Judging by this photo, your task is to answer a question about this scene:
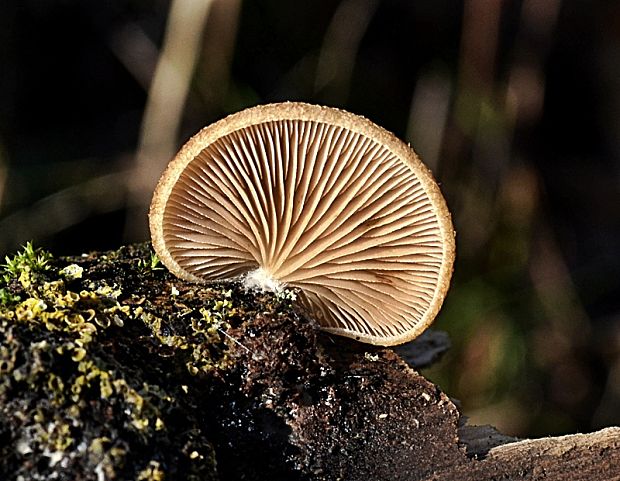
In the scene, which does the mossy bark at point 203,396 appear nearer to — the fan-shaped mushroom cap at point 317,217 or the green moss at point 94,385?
the green moss at point 94,385

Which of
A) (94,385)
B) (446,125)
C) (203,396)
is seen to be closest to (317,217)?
(203,396)

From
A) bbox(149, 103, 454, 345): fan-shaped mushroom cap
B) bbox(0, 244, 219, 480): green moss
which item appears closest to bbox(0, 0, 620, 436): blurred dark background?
bbox(149, 103, 454, 345): fan-shaped mushroom cap

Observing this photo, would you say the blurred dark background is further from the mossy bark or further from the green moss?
A: the green moss

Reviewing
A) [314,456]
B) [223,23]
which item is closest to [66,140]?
[223,23]

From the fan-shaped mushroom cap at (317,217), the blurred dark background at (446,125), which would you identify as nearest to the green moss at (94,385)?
the fan-shaped mushroom cap at (317,217)

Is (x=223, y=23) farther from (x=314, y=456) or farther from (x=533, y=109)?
(x=314, y=456)

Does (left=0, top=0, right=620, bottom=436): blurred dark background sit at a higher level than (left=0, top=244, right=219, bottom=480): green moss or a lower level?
higher
